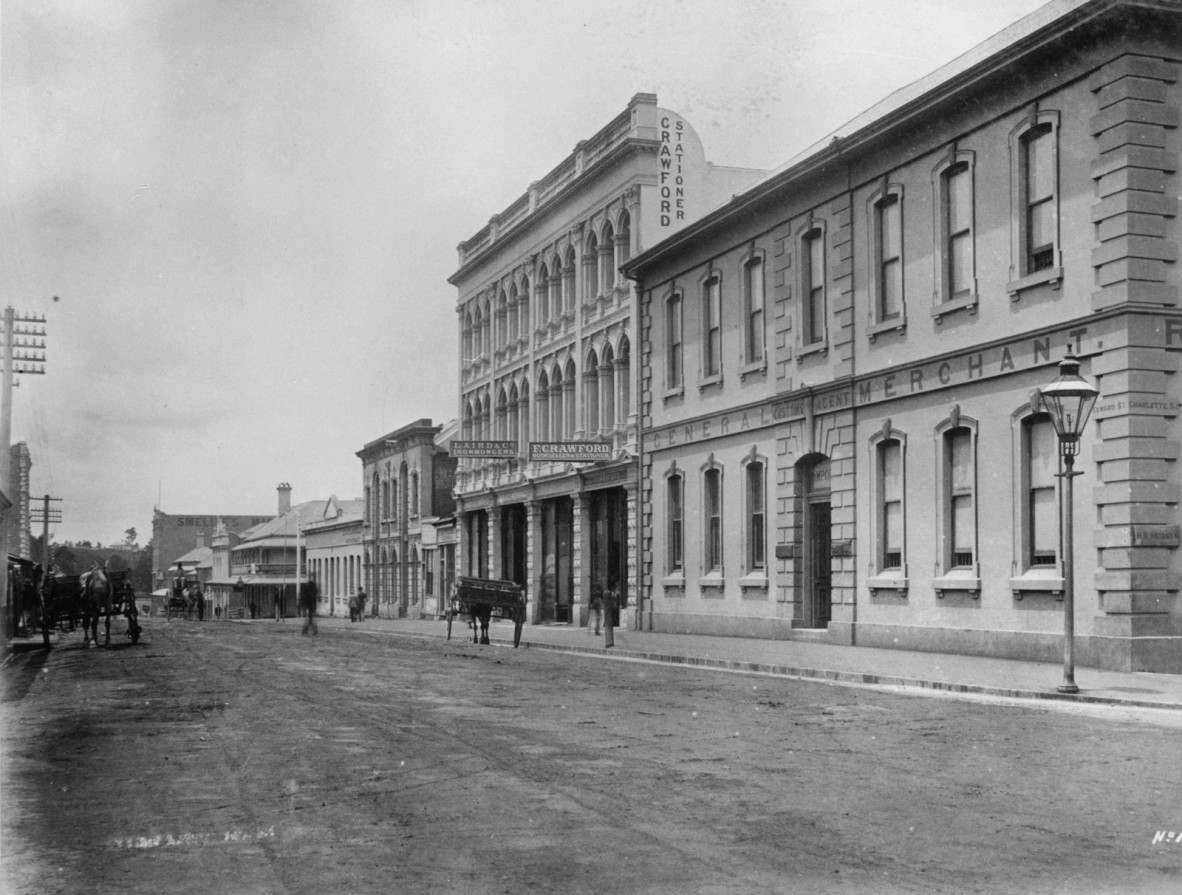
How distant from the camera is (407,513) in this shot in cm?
6569

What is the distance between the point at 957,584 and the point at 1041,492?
2.36 m

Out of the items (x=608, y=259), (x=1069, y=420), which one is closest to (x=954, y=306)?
(x=1069, y=420)

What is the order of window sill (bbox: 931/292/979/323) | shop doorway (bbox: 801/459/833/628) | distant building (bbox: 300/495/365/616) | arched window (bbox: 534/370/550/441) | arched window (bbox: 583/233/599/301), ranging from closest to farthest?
window sill (bbox: 931/292/979/323), shop doorway (bbox: 801/459/833/628), arched window (bbox: 583/233/599/301), arched window (bbox: 534/370/550/441), distant building (bbox: 300/495/365/616)

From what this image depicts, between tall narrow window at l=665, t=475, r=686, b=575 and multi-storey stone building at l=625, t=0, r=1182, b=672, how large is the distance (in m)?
0.97

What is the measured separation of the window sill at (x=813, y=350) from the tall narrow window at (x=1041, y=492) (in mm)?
6361

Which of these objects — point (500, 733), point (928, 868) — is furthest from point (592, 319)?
point (928, 868)

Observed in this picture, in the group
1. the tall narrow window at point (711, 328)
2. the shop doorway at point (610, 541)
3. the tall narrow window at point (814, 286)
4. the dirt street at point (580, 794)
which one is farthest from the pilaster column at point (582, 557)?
the dirt street at point (580, 794)

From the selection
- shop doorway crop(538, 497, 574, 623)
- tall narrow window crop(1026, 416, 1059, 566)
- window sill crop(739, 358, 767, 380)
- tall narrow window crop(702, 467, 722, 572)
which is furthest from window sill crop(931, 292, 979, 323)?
shop doorway crop(538, 497, 574, 623)

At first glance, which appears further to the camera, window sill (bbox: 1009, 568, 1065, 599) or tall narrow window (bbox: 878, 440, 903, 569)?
tall narrow window (bbox: 878, 440, 903, 569)

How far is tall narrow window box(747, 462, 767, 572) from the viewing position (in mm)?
29812

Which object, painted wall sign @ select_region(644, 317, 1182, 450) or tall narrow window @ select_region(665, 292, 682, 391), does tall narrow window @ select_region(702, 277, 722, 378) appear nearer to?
painted wall sign @ select_region(644, 317, 1182, 450)

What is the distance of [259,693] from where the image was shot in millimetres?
16172

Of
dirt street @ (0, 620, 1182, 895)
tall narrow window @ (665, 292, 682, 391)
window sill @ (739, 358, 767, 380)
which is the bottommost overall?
dirt street @ (0, 620, 1182, 895)

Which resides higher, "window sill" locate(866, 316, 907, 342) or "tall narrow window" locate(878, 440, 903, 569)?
"window sill" locate(866, 316, 907, 342)
